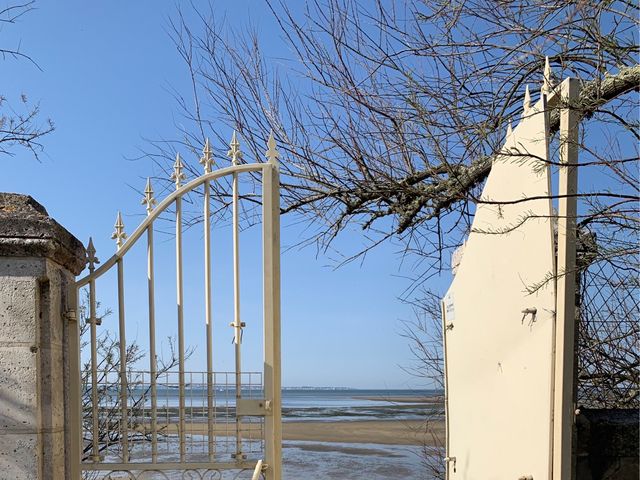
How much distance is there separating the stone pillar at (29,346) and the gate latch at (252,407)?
32.6 inches

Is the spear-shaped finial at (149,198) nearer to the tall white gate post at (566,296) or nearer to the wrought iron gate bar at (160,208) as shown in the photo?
the wrought iron gate bar at (160,208)

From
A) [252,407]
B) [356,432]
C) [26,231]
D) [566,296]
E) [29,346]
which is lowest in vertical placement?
[356,432]

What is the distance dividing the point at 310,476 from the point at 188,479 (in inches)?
383

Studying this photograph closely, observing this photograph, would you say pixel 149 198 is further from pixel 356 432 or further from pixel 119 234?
pixel 356 432

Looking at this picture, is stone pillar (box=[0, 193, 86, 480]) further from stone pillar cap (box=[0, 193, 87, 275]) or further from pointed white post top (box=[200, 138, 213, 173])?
pointed white post top (box=[200, 138, 213, 173])

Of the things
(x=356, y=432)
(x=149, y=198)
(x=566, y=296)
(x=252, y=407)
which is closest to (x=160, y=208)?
(x=149, y=198)

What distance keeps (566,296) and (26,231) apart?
2297 mm

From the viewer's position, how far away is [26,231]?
2867mm

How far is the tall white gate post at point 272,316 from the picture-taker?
3.13 metres

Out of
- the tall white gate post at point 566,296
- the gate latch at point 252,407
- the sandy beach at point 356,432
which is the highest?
the tall white gate post at point 566,296

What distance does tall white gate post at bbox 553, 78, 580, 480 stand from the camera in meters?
2.42

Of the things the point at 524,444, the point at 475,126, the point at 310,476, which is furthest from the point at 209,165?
the point at 310,476

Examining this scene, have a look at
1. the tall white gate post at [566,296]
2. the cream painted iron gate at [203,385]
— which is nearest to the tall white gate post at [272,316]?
the cream painted iron gate at [203,385]

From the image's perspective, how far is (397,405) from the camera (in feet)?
113
